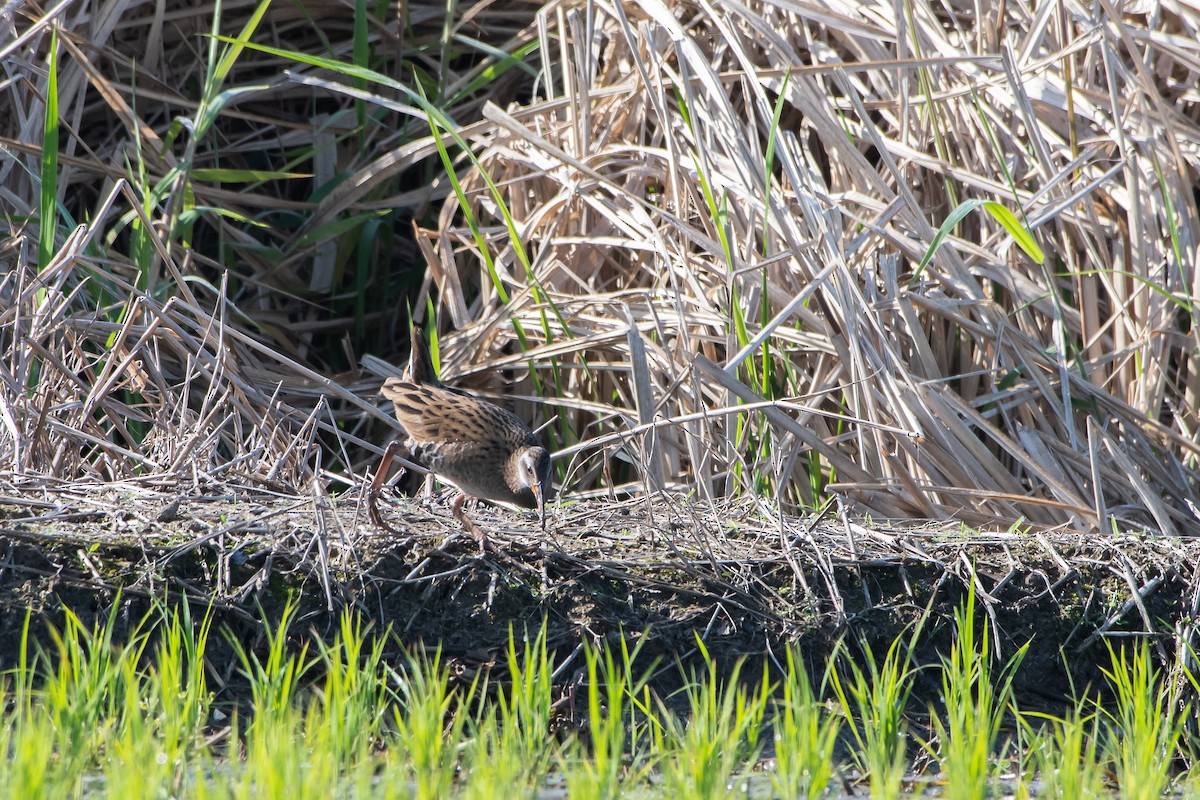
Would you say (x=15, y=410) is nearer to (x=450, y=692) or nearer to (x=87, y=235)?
(x=87, y=235)

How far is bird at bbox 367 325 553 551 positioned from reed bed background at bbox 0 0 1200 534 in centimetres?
39

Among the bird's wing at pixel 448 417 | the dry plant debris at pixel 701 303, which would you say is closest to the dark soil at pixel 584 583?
the dry plant debris at pixel 701 303

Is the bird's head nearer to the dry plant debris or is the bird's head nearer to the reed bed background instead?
the dry plant debris

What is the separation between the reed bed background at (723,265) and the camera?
5.12 metres

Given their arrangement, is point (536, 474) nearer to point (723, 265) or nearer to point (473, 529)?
point (473, 529)

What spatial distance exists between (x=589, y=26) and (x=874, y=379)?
6.96 feet

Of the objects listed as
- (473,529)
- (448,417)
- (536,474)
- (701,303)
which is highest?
(701,303)

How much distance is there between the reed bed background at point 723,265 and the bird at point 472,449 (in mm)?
388

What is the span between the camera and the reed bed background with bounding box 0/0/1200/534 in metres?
5.12

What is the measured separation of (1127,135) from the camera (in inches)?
216

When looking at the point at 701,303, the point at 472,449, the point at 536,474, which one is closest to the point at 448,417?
the point at 472,449

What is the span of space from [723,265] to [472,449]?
6.07 feet

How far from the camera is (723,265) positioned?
5.88 meters

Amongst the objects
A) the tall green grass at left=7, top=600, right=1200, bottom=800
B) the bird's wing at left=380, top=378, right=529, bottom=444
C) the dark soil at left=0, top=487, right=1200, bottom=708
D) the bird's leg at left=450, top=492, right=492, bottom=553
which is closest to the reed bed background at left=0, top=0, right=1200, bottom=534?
the bird's wing at left=380, top=378, right=529, bottom=444
